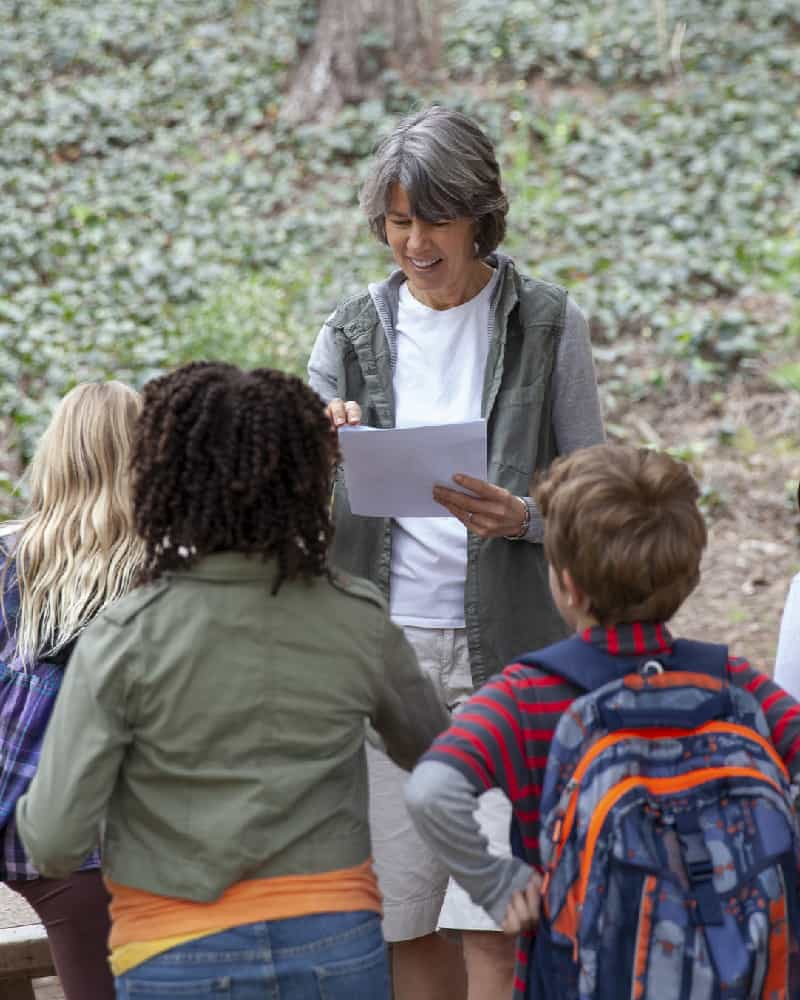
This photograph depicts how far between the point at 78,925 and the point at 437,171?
164 centimetres

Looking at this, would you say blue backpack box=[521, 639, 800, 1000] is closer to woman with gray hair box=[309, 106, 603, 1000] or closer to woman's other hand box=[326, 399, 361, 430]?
woman with gray hair box=[309, 106, 603, 1000]

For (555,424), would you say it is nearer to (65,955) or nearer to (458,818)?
(458,818)

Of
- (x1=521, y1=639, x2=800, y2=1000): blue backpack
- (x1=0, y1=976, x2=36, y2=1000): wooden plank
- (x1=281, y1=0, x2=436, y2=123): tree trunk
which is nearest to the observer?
(x1=521, y1=639, x2=800, y2=1000): blue backpack

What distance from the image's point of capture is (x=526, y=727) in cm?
204

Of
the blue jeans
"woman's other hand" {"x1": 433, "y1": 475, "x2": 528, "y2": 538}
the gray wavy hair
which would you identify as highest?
the gray wavy hair

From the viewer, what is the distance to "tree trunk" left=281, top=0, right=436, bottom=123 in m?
10.3

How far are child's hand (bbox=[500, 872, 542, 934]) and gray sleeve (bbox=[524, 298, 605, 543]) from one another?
110 cm

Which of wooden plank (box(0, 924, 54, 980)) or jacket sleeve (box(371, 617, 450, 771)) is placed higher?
jacket sleeve (box(371, 617, 450, 771))

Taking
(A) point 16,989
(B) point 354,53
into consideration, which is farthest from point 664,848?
(B) point 354,53

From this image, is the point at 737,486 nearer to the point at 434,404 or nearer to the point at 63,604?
the point at 434,404

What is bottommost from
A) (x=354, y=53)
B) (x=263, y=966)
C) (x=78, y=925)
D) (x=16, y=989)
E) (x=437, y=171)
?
(x=16, y=989)

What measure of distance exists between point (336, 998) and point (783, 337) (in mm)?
6394

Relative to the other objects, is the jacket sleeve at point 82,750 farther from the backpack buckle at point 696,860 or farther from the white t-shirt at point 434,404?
the white t-shirt at point 434,404

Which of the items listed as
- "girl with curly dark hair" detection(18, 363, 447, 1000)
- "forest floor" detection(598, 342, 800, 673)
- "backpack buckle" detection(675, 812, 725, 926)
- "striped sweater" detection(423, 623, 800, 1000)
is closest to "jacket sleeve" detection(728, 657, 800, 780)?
"striped sweater" detection(423, 623, 800, 1000)
